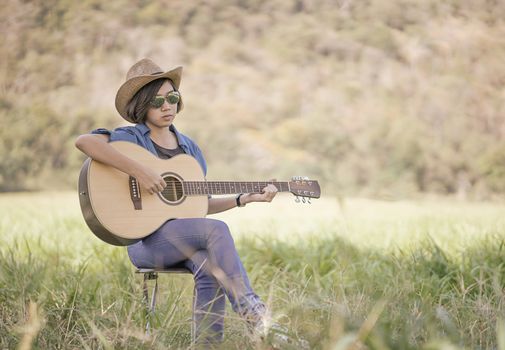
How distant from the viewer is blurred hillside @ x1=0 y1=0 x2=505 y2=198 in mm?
15562

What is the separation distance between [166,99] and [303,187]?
814mm

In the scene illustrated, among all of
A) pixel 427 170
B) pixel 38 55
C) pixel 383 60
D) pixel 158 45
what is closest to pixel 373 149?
pixel 427 170

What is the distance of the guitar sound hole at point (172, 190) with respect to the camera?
3365mm

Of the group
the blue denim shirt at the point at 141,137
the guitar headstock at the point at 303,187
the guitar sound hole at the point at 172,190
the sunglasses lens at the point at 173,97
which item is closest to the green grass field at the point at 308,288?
the guitar headstock at the point at 303,187

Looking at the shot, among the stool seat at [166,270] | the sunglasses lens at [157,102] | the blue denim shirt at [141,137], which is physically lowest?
the stool seat at [166,270]

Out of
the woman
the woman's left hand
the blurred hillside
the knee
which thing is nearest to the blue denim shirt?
the woman

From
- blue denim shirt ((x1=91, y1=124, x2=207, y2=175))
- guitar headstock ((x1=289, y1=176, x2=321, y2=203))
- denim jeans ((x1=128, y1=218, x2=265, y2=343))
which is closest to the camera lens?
denim jeans ((x1=128, y1=218, x2=265, y2=343))

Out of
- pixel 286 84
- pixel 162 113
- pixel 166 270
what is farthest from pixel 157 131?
pixel 286 84

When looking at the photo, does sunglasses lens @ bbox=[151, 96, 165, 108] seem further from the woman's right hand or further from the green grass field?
the green grass field

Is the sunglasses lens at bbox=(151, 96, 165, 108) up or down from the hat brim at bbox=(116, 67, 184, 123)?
down

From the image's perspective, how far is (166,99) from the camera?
351cm

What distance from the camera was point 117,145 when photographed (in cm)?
329

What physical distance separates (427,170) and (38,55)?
8.63 m

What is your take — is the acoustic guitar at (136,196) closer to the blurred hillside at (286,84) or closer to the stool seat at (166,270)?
the stool seat at (166,270)
